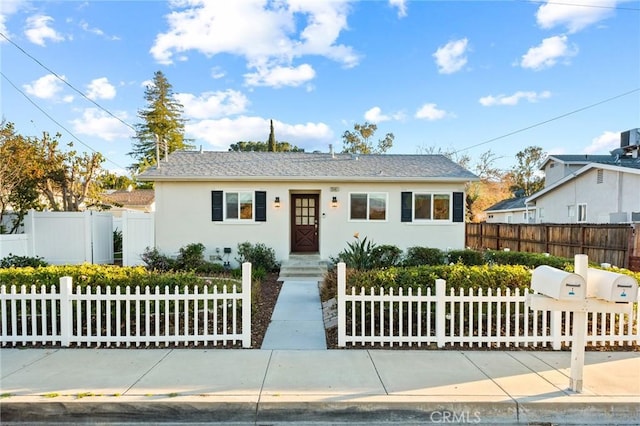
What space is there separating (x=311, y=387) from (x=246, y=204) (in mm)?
8239

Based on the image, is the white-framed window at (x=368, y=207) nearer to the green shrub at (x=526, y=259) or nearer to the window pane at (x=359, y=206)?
the window pane at (x=359, y=206)

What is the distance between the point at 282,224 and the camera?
10.9m

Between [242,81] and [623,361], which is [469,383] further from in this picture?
[242,81]

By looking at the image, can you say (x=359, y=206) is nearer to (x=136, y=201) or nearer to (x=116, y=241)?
(x=116, y=241)

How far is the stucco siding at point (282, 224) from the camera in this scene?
10852mm

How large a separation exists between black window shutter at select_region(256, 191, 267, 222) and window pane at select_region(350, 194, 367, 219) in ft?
9.43

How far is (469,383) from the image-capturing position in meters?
3.45

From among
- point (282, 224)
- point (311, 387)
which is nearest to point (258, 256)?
point (282, 224)

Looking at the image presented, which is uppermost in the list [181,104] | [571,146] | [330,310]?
[181,104]

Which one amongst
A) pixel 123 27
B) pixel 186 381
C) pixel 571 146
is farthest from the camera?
pixel 571 146

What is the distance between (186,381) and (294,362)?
3.93 feet

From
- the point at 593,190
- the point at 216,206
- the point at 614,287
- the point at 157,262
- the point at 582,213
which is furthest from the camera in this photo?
the point at 582,213

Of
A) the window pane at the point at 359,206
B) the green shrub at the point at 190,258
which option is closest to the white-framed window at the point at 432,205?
the window pane at the point at 359,206

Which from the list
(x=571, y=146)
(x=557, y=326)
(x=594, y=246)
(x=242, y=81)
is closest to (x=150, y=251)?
(x=242, y=81)
